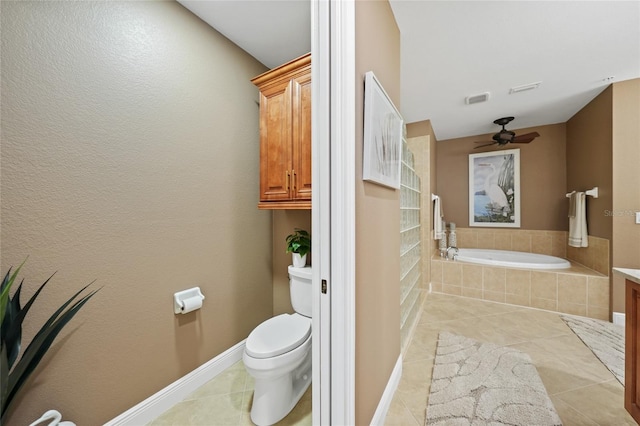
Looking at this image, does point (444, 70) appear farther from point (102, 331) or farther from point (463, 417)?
point (102, 331)

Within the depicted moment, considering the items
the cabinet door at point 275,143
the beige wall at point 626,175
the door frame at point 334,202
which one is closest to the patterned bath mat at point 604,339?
the beige wall at point 626,175

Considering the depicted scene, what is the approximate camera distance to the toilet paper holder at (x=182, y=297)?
4.95 feet

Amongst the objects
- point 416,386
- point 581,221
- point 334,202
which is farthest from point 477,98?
point 416,386

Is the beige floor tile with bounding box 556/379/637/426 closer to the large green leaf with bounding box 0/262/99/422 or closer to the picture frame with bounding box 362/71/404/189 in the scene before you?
the picture frame with bounding box 362/71/404/189

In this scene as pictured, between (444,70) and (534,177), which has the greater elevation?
(444,70)

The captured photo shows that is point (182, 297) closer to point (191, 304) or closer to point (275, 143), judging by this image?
point (191, 304)

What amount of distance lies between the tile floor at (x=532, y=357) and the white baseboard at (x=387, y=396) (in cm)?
4

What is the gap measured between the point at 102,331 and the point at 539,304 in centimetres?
395

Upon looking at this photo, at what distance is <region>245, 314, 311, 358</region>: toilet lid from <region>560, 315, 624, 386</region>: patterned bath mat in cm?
213

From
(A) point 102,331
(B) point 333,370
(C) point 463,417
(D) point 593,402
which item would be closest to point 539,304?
(D) point 593,402

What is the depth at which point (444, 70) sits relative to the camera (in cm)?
214

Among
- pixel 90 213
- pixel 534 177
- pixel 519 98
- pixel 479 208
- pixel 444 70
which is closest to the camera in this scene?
pixel 90 213

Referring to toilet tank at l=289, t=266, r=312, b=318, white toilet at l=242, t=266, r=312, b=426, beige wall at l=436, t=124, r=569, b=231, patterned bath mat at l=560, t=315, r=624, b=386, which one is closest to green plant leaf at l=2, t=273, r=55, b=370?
white toilet at l=242, t=266, r=312, b=426

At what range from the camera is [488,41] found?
1792 millimetres
